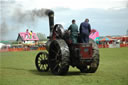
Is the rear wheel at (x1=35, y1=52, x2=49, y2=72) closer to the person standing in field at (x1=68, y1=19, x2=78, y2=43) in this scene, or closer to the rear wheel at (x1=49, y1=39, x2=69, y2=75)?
the rear wheel at (x1=49, y1=39, x2=69, y2=75)

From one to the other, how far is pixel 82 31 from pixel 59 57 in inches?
54.6

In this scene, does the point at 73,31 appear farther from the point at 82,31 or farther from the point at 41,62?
the point at 41,62

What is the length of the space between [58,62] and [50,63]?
21.5 inches

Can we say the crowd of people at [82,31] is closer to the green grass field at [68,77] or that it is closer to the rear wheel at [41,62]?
the green grass field at [68,77]

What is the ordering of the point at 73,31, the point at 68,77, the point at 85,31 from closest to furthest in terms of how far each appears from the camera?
the point at 68,77
the point at 85,31
the point at 73,31

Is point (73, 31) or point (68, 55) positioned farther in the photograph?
point (73, 31)

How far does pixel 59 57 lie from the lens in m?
9.58

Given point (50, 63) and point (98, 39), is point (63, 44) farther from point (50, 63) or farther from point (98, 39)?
point (98, 39)

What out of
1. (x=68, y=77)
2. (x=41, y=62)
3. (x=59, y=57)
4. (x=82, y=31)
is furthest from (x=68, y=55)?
(x=41, y=62)

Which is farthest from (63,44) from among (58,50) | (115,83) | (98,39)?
(98,39)

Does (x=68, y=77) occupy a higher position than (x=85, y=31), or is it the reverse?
(x=85, y=31)

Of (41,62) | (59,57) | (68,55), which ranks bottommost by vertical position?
(41,62)

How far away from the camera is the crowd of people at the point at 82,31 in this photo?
9.93 metres

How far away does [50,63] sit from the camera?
10164 millimetres
